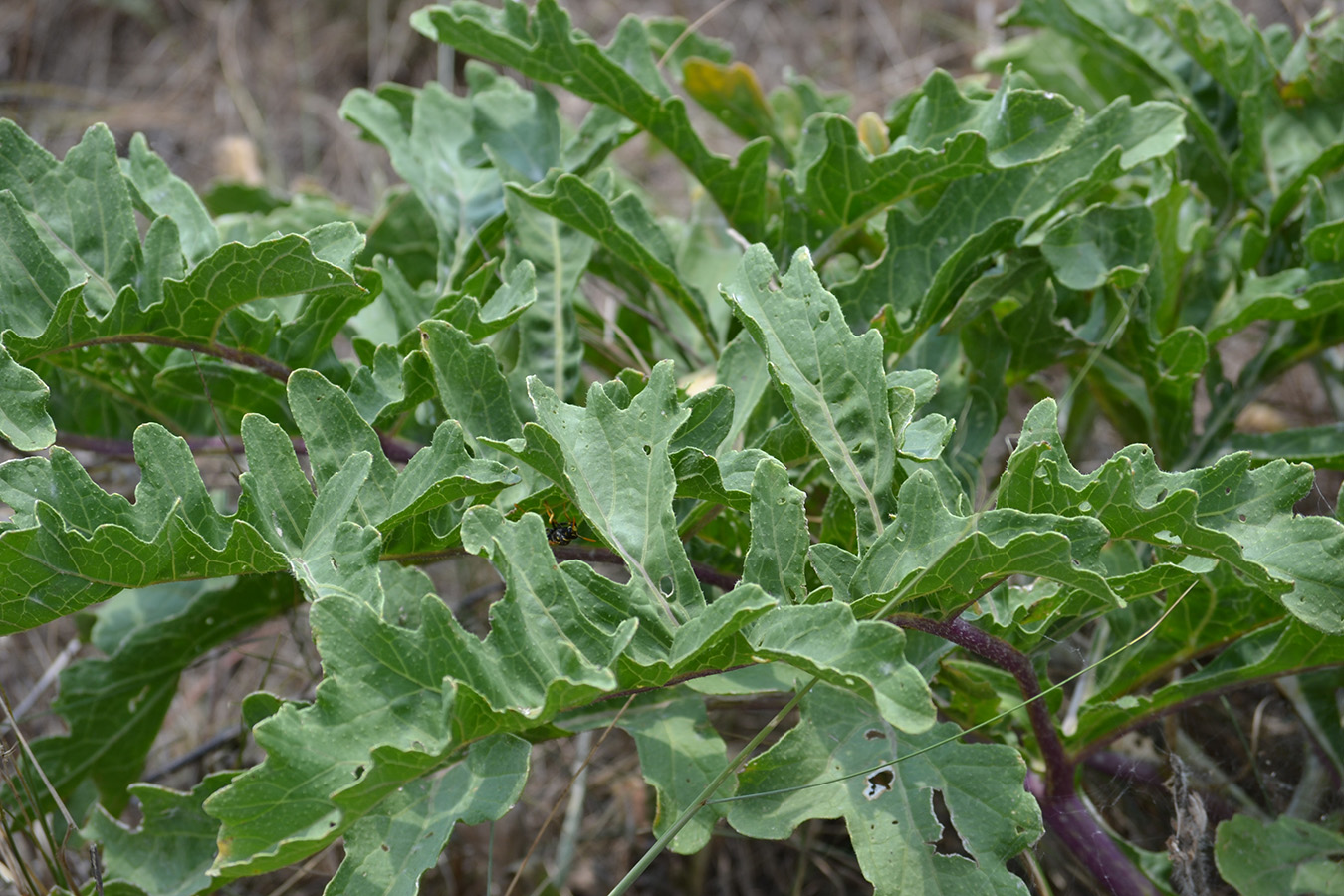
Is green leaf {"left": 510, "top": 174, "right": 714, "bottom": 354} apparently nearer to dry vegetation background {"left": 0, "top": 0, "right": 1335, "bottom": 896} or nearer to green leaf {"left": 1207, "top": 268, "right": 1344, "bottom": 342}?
green leaf {"left": 1207, "top": 268, "right": 1344, "bottom": 342}

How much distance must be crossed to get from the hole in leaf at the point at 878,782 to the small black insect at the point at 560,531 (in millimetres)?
504

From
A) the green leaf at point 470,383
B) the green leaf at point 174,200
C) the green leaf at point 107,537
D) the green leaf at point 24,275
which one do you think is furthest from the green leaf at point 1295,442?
the green leaf at point 24,275

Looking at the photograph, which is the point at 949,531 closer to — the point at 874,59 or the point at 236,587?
the point at 236,587

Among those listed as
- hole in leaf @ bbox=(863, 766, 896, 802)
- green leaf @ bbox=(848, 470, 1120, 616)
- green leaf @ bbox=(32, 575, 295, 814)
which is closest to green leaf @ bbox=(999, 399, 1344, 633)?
A: green leaf @ bbox=(848, 470, 1120, 616)

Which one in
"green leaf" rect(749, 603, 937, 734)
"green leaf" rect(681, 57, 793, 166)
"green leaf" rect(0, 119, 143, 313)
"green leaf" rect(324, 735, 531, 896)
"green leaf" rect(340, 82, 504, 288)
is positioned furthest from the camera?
"green leaf" rect(681, 57, 793, 166)

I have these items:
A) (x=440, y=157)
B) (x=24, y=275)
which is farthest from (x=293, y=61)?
(x=24, y=275)

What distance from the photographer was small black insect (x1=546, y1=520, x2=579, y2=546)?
149cm

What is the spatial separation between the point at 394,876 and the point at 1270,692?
62.1 inches

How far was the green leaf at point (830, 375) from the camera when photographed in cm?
131

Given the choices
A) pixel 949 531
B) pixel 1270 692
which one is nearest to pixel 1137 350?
pixel 1270 692

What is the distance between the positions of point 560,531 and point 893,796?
549 mm

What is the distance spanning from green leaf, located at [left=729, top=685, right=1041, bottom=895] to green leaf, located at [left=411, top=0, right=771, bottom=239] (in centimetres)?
90

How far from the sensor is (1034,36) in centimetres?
238

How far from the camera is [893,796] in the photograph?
4.25ft
